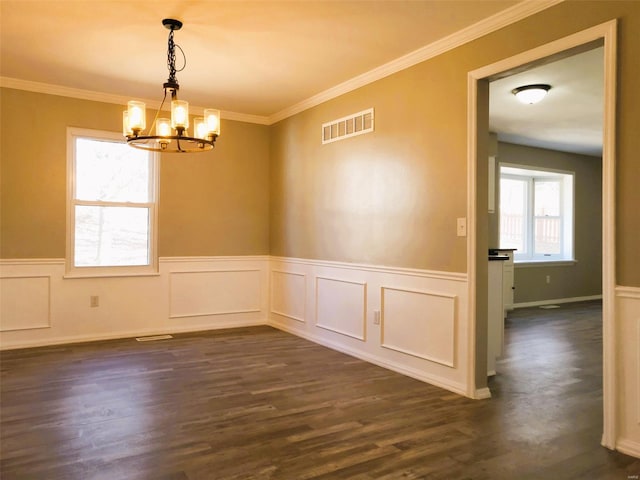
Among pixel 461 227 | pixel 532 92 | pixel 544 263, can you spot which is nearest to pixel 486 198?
pixel 461 227

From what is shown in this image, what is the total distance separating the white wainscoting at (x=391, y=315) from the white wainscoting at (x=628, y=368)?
1033mm

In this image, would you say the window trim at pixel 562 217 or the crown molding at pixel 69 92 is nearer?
the crown molding at pixel 69 92

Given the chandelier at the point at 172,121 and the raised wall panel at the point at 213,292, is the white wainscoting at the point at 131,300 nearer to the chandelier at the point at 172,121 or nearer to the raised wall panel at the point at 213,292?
the raised wall panel at the point at 213,292

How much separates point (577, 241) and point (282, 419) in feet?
23.9

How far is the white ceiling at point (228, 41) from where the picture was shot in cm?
310

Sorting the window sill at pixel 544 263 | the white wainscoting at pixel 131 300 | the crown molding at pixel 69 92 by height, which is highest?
the crown molding at pixel 69 92

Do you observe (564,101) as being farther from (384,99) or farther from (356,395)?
(356,395)

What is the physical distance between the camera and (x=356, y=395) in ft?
11.2

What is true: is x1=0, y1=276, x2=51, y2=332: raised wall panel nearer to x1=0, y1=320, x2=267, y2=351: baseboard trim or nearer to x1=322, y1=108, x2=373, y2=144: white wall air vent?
x1=0, y1=320, x2=267, y2=351: baseboard trim

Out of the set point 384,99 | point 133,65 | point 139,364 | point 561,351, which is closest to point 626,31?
point 384,99

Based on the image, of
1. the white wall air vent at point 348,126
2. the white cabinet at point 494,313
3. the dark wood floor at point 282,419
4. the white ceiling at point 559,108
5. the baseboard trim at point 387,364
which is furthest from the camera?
the white wall air vent at point 348,126

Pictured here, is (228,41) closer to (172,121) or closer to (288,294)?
(172,121)

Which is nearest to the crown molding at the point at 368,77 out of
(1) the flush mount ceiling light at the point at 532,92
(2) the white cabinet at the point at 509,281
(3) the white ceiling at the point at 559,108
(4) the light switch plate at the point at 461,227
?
(3) the white ceiling at the point at 559,108

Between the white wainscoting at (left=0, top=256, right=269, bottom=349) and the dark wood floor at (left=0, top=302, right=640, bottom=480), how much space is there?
1.16 ft
